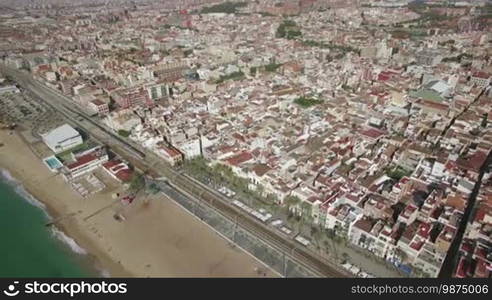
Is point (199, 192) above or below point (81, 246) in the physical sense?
above

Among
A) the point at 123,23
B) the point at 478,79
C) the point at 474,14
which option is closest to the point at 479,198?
the point at 478,79

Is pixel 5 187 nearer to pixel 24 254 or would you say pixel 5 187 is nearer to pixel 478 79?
pixel 24 254

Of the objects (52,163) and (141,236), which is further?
(52,163)

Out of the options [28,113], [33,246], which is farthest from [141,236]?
[28,113]

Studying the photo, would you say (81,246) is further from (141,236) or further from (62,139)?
(62,139)

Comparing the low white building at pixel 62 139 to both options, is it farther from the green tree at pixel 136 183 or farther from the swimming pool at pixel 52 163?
the green tree at pixel 136 183

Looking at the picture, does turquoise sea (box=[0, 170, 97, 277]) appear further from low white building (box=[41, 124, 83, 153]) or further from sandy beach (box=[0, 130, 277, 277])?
low white building (box=[41, 124, 83, 153])
